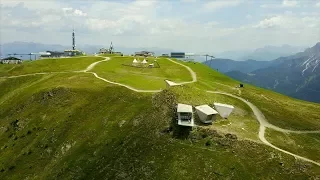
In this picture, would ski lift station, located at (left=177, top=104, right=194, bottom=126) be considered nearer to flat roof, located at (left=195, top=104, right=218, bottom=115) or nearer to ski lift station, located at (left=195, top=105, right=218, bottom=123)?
ski lift station, located at (left=195, top=105, right=218, bottom=123)

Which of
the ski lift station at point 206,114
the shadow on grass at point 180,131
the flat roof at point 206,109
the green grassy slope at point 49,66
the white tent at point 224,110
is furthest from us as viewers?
the green grassy slope at point 49,66

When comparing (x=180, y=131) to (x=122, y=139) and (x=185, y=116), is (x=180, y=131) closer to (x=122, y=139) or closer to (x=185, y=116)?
(x=185, y=116)

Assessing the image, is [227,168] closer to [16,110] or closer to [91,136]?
[91,136]

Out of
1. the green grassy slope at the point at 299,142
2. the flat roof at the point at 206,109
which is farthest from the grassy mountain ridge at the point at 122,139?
the green grassy slope at the point at 299,142

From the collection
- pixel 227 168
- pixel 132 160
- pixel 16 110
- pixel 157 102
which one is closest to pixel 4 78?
pixel 16 110

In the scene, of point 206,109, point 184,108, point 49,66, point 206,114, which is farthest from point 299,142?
point 49,66

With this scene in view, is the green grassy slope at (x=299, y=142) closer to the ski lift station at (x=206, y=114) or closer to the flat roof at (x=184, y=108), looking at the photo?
the ski lift station at (x=206, y=114)

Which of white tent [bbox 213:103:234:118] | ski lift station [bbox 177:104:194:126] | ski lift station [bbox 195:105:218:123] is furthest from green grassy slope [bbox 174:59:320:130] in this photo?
ski lift station [bbox 177:104:194:126]
